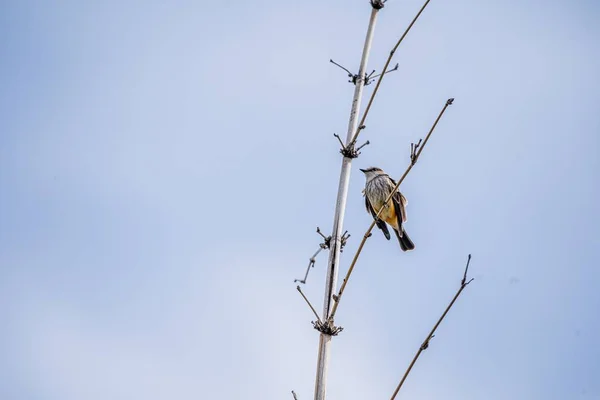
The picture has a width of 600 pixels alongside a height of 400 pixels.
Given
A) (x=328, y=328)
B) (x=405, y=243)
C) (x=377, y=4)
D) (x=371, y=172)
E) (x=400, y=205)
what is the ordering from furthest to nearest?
(x=371, y=172) < (x=405, y=243) < (x=400, y=205) < (x=377, y=4) < (x=328, y=328)

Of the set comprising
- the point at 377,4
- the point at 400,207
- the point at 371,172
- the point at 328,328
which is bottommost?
the point at 328,328

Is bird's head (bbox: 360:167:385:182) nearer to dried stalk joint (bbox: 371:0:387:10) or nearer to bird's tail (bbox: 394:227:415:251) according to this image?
bird's tail (bbox: 394:227:415:251)

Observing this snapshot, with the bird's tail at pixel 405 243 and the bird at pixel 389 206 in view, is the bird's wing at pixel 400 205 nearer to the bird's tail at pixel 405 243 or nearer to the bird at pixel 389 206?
the bird at pixel 389 206

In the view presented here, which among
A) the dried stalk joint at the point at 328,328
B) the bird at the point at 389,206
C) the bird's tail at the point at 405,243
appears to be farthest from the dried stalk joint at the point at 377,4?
the bird's tail at the point at 405,243

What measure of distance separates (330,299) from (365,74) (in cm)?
172

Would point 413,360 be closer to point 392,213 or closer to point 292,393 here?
point 292,393

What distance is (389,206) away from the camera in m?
9.72

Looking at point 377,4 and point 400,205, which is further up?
point 400,205

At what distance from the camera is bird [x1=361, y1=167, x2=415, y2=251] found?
999 centimetres

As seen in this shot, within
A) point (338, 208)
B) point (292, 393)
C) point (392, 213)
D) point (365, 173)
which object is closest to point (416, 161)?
point (338, 208)

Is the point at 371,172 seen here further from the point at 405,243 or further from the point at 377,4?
the point at 377,4

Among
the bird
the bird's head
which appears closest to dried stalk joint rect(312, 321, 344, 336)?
the bird

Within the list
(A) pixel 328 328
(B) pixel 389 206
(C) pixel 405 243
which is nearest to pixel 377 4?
(A) pixel 328 328

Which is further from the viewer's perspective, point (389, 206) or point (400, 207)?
point (400, 207)
